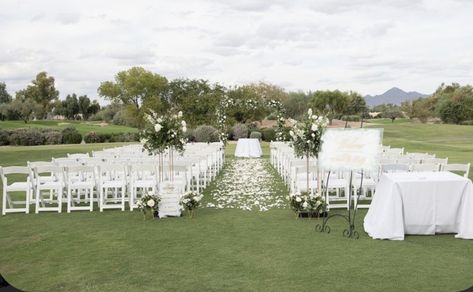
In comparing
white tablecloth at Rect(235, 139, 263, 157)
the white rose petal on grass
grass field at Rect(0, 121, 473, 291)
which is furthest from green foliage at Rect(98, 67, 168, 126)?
grass field at Rect(0, 121, 473, 291)

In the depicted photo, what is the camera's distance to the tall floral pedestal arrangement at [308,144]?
992 cm

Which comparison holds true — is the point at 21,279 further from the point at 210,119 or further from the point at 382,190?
the point at 210,119

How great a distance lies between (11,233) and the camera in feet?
29.5

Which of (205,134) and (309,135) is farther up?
(309,135)

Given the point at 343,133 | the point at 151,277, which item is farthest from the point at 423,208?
the point at 151,277

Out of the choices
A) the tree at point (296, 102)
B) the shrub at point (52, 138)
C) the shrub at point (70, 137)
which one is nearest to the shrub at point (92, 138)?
the shrub at point (70, 137)

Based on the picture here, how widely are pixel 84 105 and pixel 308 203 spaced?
2985 inches

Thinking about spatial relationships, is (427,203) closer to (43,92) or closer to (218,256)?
(218,256)

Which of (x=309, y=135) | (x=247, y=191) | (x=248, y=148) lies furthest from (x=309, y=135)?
(x=248, y=148)

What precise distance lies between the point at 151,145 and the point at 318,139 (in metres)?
3.44

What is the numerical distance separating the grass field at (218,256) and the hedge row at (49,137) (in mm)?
30703

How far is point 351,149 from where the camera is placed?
8.46 m

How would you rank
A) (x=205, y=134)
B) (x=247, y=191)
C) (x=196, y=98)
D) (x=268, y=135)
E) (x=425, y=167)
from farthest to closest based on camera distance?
1. (x=196, y=98)
2. (x=268, y=135)
3. (x=205, y=134)
4. (x=247, y=191)
5. (x=425, y=167)

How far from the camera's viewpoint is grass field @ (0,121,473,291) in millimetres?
6102
